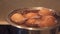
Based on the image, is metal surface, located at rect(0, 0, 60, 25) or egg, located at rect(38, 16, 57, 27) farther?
metal surface, located at rect(0, 0, 60, 25)

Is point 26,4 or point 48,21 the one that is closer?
point 48,21

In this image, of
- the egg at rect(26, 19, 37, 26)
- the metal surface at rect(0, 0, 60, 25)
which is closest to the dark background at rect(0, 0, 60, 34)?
the metal surface at rect(0, 0, 60, 25)

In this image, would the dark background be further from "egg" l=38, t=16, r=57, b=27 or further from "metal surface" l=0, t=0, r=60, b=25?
"egg" l=38, t=16, r=57, b=27

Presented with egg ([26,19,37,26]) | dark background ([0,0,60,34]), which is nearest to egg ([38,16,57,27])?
egg ([26,19,37,26])

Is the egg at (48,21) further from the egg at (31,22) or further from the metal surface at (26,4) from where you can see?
the metal surface at (26,4)

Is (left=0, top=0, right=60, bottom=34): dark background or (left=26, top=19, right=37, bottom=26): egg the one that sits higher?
(left=0, top=0, right=60, bottom=34): dark background

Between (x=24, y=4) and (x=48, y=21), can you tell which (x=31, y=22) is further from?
(x=24, y=4)

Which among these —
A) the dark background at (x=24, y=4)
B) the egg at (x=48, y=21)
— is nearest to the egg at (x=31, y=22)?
the egg at (x=48, y=21)

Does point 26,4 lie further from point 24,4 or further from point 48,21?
point 48,21

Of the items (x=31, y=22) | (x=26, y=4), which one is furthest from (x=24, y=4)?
(x=31, y=22)

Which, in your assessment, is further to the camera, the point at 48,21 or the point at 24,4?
the point at 24,4

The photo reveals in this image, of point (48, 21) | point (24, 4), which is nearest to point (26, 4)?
point (24, 4)
